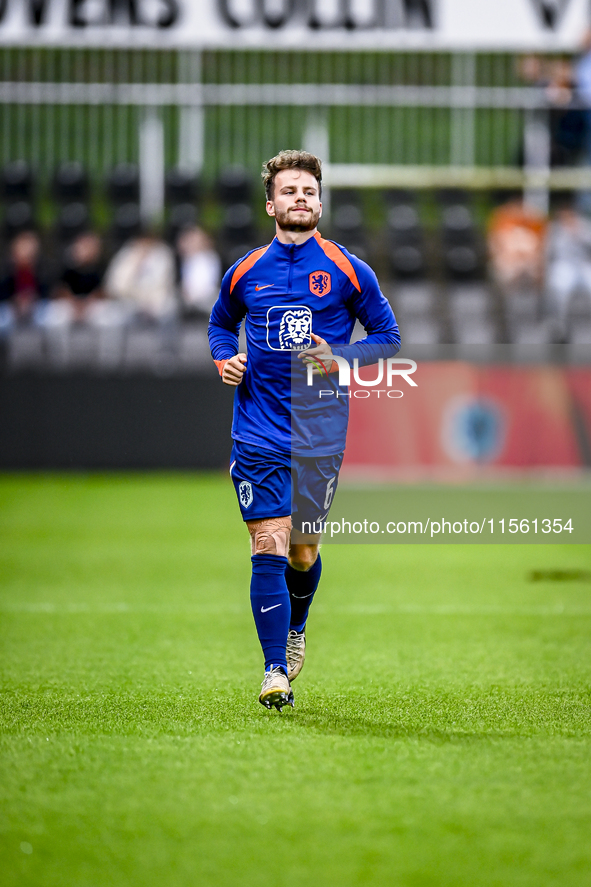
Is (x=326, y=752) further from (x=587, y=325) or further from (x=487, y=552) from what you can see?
(x=587, y=325)

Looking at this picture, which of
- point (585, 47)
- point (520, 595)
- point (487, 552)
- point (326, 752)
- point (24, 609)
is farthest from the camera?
point (585, 47)

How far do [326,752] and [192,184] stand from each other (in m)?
14.4

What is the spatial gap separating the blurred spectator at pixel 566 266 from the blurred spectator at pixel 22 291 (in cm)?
665

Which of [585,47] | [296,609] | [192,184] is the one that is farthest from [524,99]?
[296,609]

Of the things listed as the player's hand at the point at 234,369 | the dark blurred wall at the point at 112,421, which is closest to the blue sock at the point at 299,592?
the player's hand at the point at 234,369

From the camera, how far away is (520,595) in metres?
7.49

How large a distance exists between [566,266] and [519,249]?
2.46 feet

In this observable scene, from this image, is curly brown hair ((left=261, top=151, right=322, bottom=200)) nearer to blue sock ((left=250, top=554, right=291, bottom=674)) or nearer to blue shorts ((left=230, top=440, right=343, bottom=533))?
blue shorts ((left=230, top=440, right=343, bottom=533))

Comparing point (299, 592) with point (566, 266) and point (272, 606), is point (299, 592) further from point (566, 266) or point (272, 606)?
point (566, 266)

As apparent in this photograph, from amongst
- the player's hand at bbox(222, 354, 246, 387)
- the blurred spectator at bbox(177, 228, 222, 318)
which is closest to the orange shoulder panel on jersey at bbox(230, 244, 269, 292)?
the player's hand at bbox(222, 354, 246, 387)

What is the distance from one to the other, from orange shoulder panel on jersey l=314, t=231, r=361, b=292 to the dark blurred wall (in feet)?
32.4

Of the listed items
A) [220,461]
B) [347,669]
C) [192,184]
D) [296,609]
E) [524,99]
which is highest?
[524,99]

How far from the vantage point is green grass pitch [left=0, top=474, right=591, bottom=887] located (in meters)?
2.87

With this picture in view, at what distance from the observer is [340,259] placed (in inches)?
177
